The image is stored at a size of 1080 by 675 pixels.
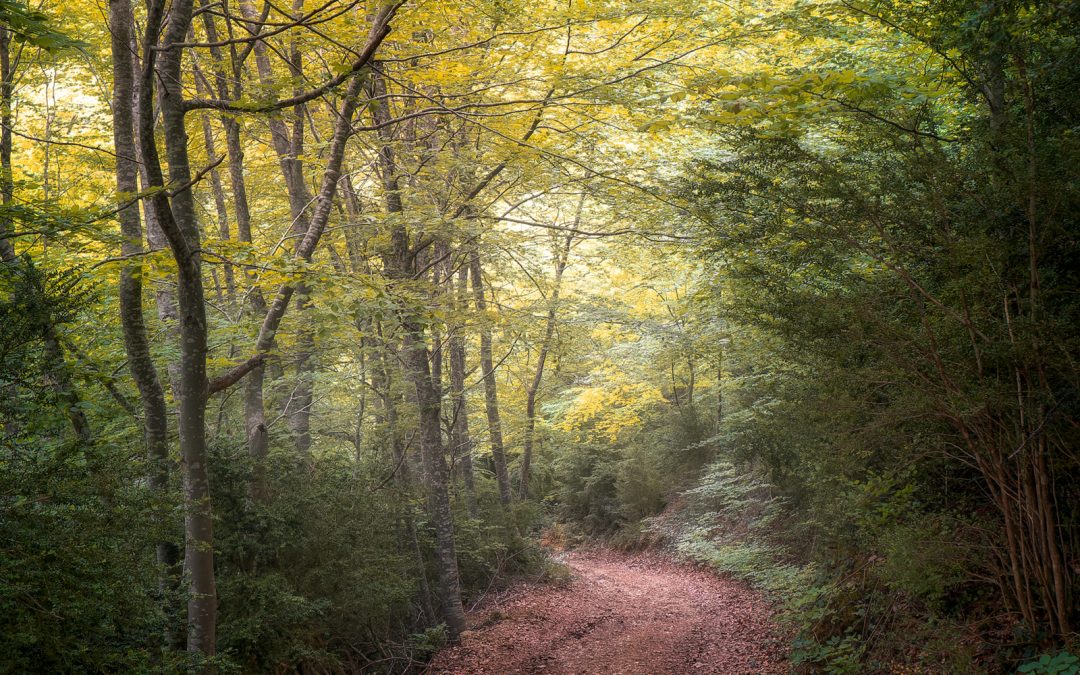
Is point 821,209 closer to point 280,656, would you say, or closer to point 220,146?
point 280,656

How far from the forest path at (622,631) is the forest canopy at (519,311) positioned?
0.55 metres

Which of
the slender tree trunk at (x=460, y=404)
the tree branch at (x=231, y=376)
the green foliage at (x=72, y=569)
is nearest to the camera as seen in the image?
the green foliage at (x=72, y=569)

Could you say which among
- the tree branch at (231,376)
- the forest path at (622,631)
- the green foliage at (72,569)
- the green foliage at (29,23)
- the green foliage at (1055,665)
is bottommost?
the forest path at (622,631)

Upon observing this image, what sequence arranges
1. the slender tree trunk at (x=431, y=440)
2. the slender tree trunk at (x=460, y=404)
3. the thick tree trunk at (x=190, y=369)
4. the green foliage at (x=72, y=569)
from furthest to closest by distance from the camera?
the slender tree trunk at (x=460, y=404) → the slender tree trunk at (x=431, y=440) → the thick tree trunk at (x=190, y=369) → the green foliage at (x=72, y=569)

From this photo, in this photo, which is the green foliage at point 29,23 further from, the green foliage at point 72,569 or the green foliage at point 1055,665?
the green foliage at point 1055,665

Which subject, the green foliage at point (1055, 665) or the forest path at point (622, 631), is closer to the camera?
the green foliage at point (1055, 665)

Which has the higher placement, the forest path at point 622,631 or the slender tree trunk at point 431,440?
the slender tree trunk at point 431,440

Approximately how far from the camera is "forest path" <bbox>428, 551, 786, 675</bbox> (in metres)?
8.02

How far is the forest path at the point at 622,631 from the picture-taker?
8023 millimetres

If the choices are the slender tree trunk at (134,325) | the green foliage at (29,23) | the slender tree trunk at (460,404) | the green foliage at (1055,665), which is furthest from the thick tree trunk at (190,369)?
the slender tree trunk at (460,404)

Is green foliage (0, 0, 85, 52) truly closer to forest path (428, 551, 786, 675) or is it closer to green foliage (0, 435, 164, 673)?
green foliage (0, 435, 164, 673)

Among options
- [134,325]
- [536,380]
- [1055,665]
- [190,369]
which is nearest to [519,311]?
[134,325]

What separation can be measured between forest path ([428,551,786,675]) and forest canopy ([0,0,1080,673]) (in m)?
0.55

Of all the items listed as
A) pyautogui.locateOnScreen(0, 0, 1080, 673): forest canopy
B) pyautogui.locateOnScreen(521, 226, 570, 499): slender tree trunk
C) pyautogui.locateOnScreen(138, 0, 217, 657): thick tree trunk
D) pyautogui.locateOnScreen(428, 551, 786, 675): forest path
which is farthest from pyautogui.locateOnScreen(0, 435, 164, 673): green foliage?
pyautogui.locateOnScreen(521, 226, 570, 499): slender tree trunk
